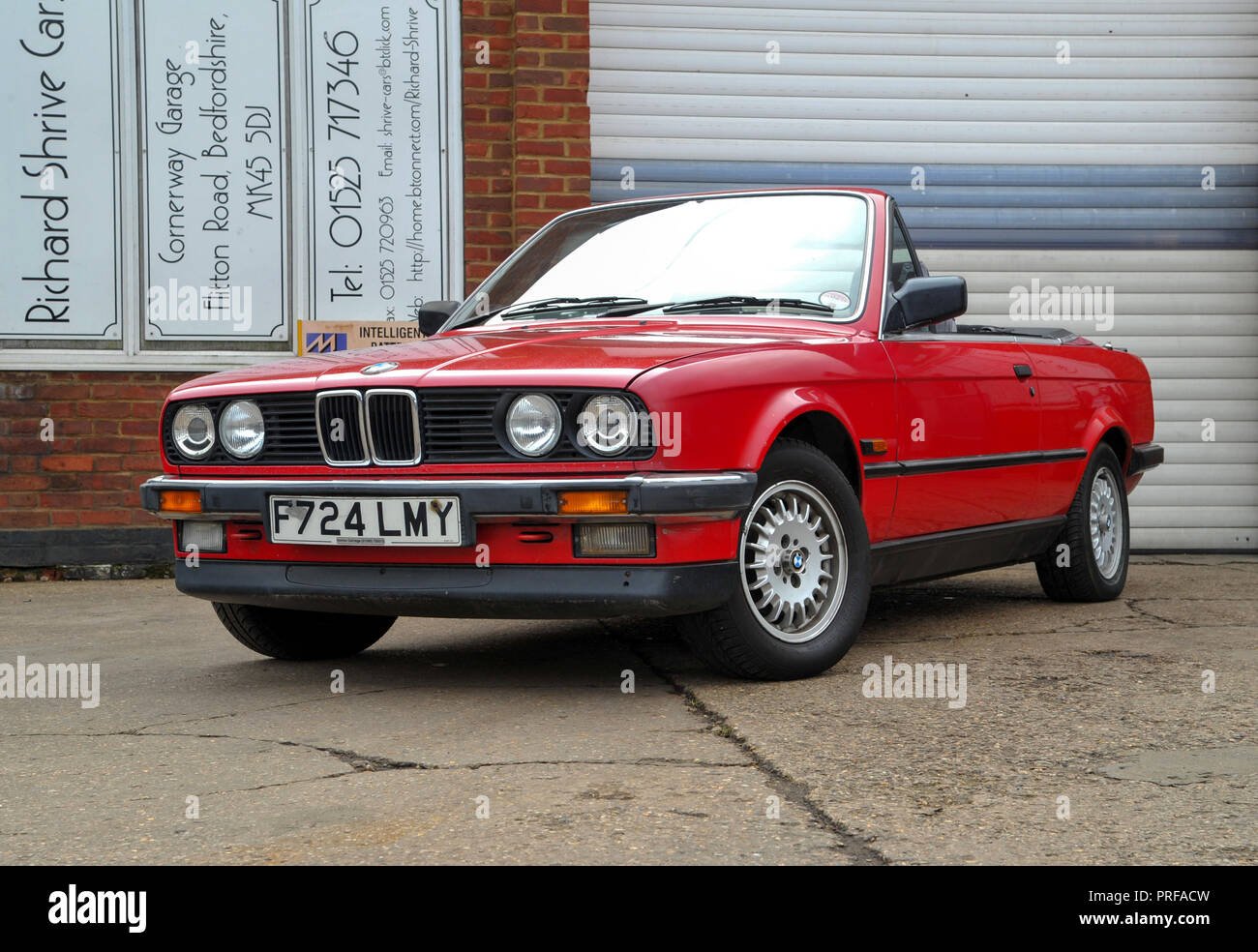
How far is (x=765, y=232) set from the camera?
199 inches

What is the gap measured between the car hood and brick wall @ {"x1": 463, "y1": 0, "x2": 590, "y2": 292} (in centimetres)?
369

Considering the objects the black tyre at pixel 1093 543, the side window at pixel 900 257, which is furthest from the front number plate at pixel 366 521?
the black tyre at pixel 1093 543

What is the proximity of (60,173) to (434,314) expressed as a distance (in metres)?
3.42

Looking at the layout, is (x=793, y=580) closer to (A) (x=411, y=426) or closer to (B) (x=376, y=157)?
(A) (x=411, y=426)

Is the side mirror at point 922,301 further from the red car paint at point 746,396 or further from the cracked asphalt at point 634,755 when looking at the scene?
the cracked asphalt at point 634,755

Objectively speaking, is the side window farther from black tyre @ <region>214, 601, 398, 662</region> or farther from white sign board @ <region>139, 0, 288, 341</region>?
white sign board @ <region>139, 0, 288, 341</region>

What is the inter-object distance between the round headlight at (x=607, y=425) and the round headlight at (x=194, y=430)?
124 cm

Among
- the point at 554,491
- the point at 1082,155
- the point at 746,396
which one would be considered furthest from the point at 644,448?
the point at 1082,155

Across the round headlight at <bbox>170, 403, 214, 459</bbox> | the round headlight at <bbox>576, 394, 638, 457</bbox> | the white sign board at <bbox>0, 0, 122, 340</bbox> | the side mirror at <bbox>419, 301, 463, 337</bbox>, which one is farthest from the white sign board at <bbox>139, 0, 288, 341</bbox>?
the round headlight at <bbox>576, 394, 638, 457</bbox>

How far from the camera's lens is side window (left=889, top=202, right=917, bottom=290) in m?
5.12

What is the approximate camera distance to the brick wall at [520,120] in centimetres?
843

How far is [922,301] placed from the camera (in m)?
4.92
